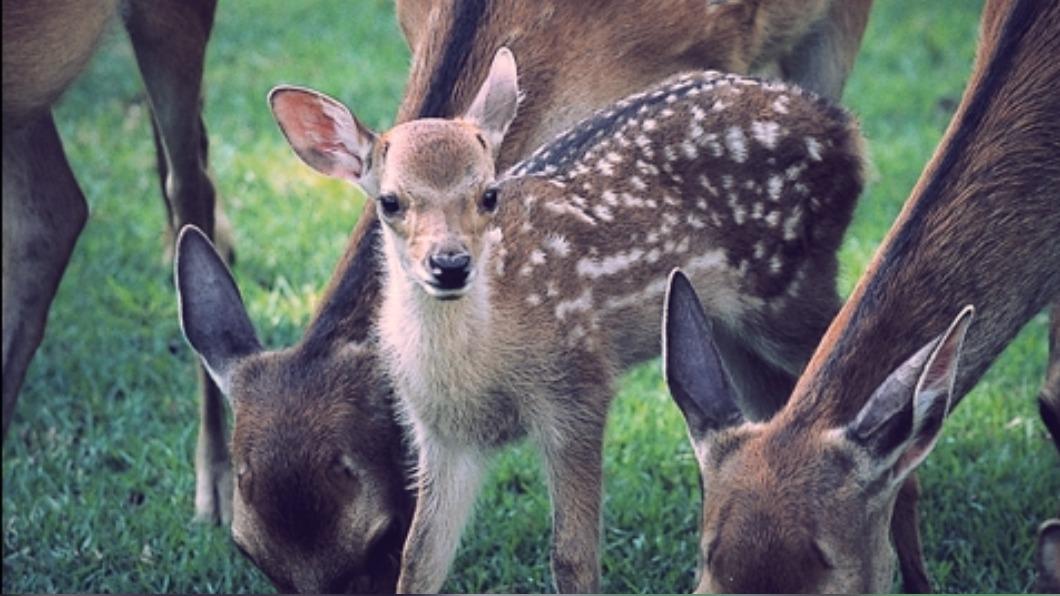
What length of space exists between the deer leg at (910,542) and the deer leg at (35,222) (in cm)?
291

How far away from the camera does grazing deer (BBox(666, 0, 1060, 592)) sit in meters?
4.44

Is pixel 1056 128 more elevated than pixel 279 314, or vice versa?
pixel 1056 128

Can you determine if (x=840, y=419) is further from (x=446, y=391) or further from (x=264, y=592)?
(x=264, y=592)

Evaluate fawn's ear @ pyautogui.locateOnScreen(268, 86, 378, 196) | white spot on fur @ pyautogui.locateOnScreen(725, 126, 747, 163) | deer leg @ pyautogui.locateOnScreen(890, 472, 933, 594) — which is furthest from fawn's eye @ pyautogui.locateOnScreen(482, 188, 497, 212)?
deer leg @ pyautogui.locateOnScreen(890, 472, 933, 594)

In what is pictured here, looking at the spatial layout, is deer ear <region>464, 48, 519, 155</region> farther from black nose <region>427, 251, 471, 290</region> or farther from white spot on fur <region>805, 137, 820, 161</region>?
white spot on fur <region>805, 137, 820, 161</region>

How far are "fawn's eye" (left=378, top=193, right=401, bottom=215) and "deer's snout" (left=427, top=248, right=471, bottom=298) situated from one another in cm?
24

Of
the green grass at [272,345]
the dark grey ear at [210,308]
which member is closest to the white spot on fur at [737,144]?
the green grass at [272,345]

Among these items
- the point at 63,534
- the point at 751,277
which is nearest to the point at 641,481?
the point at 751,277

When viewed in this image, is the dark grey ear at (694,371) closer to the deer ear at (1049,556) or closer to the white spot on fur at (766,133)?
the deer ear at (1049,556)

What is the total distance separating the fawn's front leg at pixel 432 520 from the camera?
523 cm

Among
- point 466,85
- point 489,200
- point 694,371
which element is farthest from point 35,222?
point 694,371

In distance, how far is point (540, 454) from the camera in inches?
207

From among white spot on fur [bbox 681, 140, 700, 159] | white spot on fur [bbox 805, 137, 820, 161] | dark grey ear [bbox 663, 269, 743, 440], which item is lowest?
white spot on fur [bbox 681, 140, 700, 159]

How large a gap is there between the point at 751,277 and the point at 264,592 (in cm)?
166
